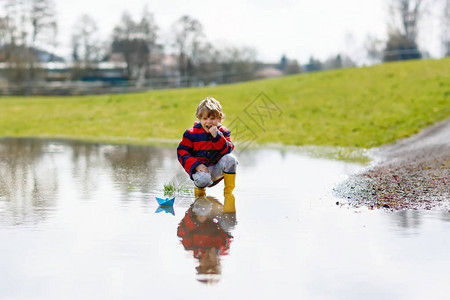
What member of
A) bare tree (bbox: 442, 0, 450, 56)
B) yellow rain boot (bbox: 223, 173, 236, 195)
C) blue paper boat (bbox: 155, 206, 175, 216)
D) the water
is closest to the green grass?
yellow rain boot (bbox: 223, 173, 236, 195)

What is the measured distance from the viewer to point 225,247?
457 centimetres

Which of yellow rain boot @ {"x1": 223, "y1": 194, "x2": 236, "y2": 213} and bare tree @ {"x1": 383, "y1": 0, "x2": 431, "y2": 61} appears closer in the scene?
yellow rain boot @ {"x1": 223, "y1": 194, "x2": 236, "y2": 213}

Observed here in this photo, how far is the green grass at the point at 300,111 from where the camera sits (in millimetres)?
19156

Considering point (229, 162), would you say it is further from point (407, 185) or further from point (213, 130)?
point (407, 185)

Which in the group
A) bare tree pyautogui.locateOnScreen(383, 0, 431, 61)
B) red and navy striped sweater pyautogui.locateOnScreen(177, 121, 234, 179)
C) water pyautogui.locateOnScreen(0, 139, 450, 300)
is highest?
bare tree pyautogui.locateOnScreen(383, 0, 431, 61)

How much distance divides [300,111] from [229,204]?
1714 cm

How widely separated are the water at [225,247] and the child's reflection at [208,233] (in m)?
0.04

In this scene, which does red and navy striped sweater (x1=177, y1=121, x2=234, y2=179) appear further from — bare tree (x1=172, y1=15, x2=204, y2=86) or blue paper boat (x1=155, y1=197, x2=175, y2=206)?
bare tree (x1=172, y1=15, x2=204, y2=86)

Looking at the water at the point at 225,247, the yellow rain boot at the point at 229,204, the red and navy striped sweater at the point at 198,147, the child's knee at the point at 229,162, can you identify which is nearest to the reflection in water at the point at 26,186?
the water at the point at 225,247

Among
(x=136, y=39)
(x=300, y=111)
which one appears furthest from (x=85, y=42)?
(x=300, y=111)

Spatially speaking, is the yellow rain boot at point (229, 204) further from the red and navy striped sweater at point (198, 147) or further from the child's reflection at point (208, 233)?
the red and navy striped sweater at point (198, 147)

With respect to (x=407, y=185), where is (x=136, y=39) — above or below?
above

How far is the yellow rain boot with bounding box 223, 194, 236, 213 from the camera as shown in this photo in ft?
20.7

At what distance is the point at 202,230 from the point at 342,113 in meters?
17.7
